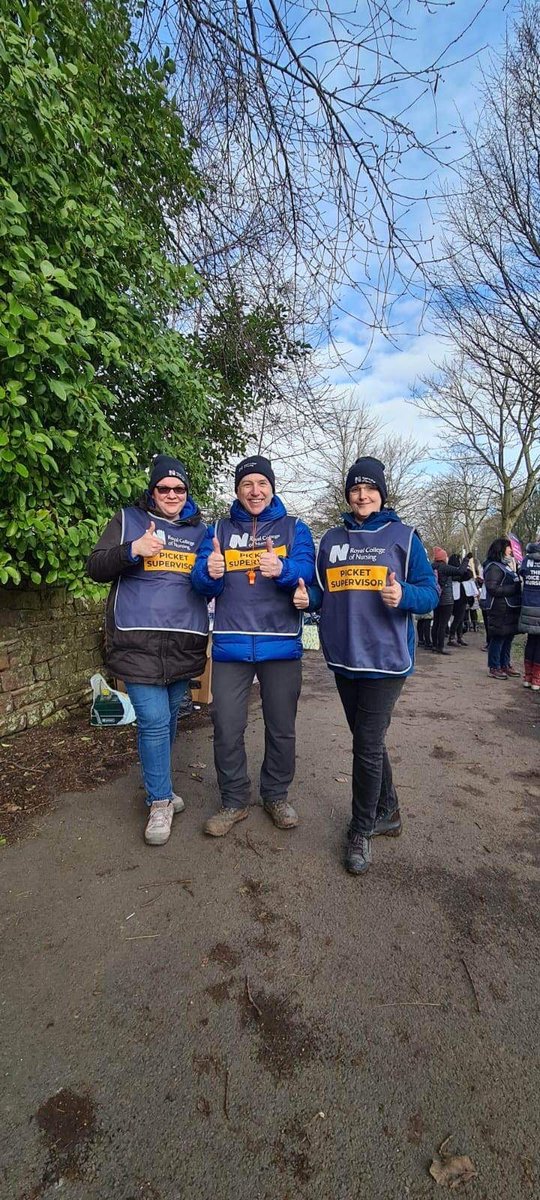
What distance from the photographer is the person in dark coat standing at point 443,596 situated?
31.4 feet

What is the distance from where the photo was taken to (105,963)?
204cm

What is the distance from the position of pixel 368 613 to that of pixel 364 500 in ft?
1.94

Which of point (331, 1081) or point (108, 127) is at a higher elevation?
point (108, 127)

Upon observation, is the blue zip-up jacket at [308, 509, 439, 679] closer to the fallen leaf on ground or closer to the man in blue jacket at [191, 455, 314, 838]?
the man in blue jacket at [191, 455, 314, 838]

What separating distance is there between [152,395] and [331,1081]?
5118 millimetres

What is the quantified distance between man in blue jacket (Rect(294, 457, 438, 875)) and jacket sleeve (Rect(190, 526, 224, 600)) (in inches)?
17.6

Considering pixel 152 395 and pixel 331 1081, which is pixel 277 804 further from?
pixel 152 395

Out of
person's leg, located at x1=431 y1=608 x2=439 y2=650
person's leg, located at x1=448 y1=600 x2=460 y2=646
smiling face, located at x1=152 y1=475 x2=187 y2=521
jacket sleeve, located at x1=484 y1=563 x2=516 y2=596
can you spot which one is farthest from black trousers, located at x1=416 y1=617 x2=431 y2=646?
smiling face, located at x1=152 y1=475 x2=187 y2=521

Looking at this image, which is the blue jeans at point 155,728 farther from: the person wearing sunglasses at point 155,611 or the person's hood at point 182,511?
the person's hood at point 182,511

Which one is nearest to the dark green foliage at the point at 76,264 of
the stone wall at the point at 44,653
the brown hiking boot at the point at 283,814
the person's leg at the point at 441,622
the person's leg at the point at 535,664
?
the stone wall at the point at 44,653

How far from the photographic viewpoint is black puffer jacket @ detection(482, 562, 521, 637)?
7367 millimetres

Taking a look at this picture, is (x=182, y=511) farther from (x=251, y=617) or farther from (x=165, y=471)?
(x=251, y=617)

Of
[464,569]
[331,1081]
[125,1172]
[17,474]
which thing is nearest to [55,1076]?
[125,1172]

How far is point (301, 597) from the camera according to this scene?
108 inches
